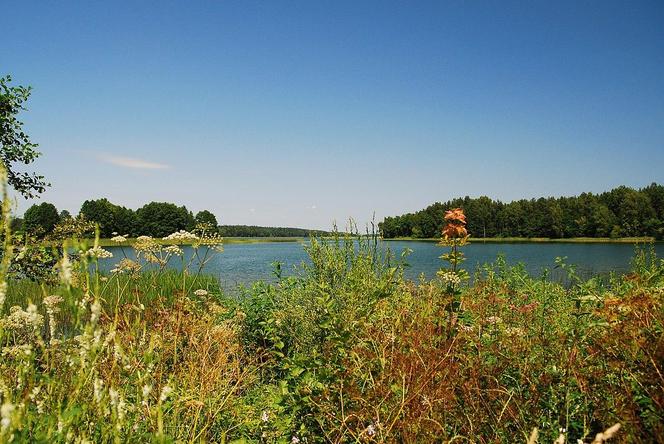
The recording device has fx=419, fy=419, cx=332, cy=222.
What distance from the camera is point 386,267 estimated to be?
19.0 feet

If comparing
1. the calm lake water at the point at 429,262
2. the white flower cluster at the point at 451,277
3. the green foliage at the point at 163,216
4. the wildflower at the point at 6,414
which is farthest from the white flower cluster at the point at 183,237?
the green foliage at the point at 163,216

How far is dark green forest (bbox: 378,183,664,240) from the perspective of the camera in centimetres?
8219

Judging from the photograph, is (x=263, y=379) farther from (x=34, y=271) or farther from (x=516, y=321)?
(x=34, y=271)

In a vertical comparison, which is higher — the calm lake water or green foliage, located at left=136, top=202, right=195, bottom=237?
green foliage, located at left=136, top=202, right=195, bottom=237

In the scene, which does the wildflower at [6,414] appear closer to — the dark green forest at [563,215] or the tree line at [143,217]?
the tree line at [143,217]

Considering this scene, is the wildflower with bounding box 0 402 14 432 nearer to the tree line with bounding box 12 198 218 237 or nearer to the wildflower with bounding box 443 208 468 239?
the wildflower with bounding box 443 208 468 239

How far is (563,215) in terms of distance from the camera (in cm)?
9394

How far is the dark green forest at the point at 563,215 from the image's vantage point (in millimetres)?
82188

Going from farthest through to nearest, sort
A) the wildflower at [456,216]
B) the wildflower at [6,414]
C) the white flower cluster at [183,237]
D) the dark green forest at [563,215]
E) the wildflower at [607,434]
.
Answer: the dark green forest at [563,215] → the white flower cluster at [183,237] → the wildflower at [456,216] → the wildflower at [6,414] → the wildflower at [607,434]

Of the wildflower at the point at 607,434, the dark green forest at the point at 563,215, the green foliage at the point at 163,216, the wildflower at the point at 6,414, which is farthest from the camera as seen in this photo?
the dark green forest at the point at 563,215

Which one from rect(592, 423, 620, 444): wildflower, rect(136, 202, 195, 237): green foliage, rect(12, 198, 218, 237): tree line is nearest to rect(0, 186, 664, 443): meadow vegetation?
rect(592, 423, 620, 444): wildflower

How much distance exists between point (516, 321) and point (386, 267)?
176 cm

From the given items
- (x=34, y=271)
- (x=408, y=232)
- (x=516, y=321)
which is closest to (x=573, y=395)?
(x=516, y=321)

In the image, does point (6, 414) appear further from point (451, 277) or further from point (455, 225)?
point (455, 225)
